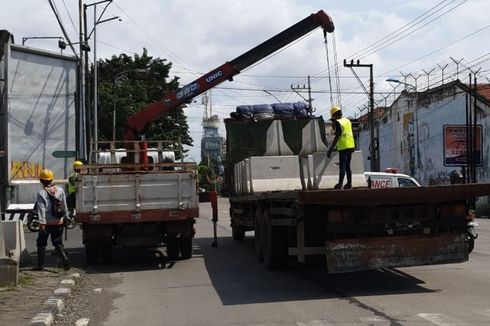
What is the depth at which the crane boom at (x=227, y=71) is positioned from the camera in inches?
615

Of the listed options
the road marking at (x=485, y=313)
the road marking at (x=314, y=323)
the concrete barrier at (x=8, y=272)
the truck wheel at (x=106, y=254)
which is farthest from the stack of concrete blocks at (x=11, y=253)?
the road marking at (x=485, y=313)

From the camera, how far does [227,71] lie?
626 inches

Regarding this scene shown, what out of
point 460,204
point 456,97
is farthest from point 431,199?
point 456,97

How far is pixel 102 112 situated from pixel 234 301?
40.6m

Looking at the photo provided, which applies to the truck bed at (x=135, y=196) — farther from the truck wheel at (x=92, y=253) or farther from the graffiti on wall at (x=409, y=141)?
the graffiti on wall at (x=409, y=141)

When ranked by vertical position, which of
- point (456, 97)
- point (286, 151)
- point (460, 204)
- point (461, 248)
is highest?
point (456, 97)

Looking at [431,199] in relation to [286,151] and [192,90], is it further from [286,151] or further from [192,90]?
[192,90]

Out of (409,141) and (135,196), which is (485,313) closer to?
(135,196)

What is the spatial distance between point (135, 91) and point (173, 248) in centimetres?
3570

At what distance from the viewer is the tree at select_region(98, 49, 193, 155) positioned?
46.1 meters

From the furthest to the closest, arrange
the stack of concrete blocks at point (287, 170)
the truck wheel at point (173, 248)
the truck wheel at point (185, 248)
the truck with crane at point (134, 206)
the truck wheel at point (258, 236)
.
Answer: the truck wheel at point (185, 248), the truck wheel at point (173, 248), the truck with crane at point (134, 206), the truck wheel at point (258, 236), the stack of concrete blocks at point (287, 170)

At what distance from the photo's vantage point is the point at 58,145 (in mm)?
21594

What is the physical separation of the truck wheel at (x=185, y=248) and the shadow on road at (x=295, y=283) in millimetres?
720

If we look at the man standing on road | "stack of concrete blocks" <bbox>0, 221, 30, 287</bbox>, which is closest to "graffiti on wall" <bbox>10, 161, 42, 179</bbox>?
"stack of concrete blocks" <bbox>0, 221, 30, 287</bbox>
